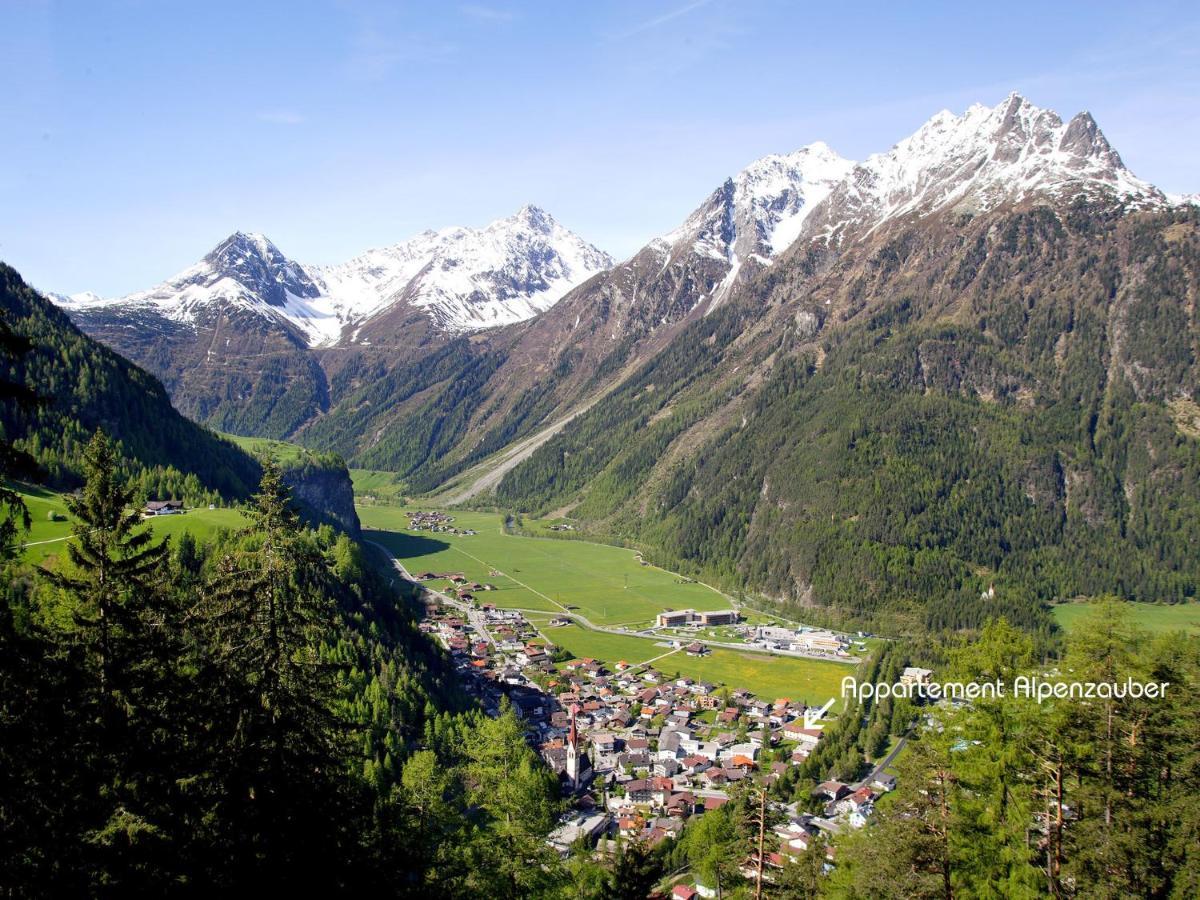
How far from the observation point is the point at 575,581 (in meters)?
165

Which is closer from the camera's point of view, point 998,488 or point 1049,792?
point 1049,792

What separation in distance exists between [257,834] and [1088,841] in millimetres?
23695

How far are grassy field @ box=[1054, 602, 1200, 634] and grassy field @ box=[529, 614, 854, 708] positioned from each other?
145 feet

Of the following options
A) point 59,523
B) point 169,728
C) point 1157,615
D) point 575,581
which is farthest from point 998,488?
point 169,728

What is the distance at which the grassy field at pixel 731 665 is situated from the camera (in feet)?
324

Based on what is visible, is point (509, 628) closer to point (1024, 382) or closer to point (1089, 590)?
point (1089, 590)

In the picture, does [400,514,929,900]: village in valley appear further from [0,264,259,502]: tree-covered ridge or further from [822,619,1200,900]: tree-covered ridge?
[0,264,259,502]: tree-covered ridge

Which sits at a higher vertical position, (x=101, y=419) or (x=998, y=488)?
(x=998, y=488)

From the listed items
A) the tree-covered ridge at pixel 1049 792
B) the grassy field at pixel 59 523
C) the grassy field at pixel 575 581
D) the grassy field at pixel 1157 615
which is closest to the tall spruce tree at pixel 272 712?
the tree-covered ridge at pixel 1049 792

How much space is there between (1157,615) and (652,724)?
94708 millimetres

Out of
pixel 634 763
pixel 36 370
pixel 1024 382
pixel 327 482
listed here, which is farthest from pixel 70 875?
pixel 1024 382

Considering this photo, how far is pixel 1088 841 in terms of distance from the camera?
24188 mm

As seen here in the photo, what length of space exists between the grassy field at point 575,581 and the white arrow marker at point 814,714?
45547mm

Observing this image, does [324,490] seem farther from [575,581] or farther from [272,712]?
[272,712]
